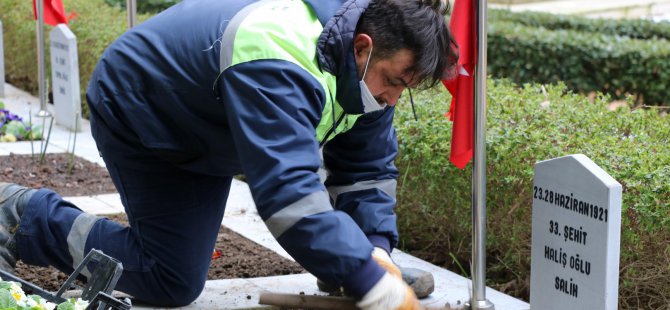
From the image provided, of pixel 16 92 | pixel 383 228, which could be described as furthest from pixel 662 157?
pixel 16 92

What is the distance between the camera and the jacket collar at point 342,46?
297 cm

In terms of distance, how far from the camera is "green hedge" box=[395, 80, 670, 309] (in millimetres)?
3812

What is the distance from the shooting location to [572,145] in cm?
431

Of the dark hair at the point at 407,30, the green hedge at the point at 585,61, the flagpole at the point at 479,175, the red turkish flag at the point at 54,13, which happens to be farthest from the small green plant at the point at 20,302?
the green hedge at the point at 585,61

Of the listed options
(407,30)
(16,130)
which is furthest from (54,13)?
(407,30)

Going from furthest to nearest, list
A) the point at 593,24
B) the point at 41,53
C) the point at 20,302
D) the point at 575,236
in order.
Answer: the point at 593,24 < the point at 41,53 < the point at 575,236 < the point at 20,302

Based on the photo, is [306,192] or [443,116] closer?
[306,192]

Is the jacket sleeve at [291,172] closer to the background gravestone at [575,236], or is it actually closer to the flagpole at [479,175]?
the background gravestone at [575,236]

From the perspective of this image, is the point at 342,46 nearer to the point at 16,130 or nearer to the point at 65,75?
the point at 16,130

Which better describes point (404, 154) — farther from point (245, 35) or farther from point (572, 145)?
point (245, 35)

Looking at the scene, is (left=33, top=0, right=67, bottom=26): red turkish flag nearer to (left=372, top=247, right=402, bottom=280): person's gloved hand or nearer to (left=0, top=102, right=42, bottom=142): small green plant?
(left=0, top=102, right=42, bottom=142): small green plant

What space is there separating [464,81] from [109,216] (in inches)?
87.1

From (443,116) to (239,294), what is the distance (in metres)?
1.53

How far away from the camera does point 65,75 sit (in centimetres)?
775
